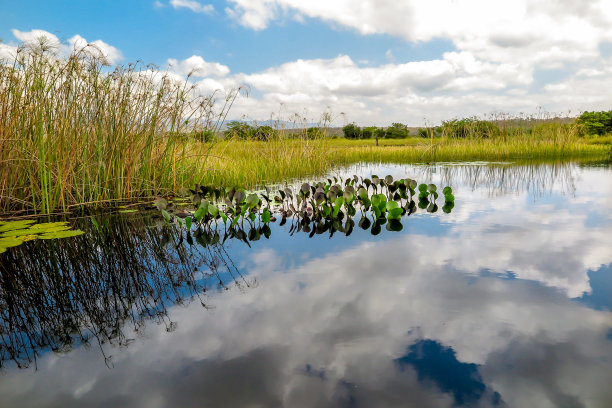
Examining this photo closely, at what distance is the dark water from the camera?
178 cm

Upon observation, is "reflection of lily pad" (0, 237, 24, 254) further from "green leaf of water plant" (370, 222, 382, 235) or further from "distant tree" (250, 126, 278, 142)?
"distant tree" (250, 126, 278, 142)

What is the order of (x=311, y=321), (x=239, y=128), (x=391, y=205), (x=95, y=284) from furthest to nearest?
(x=239, y=128) → (x=391, y=205) → (x=95, y=284) → (x=311, y=321)

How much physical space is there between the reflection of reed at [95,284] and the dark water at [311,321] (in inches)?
0.6

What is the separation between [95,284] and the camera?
10.3 feet

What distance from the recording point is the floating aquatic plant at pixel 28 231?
4094mm

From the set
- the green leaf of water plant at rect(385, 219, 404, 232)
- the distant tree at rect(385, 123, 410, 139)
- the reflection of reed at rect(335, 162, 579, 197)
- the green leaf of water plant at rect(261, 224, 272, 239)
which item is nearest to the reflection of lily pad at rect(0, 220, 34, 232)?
the green leaf of water plant at rect(261, 224, 272, 239)

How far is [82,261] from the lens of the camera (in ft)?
12.2

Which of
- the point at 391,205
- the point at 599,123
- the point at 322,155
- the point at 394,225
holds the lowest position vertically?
the point at 394,225

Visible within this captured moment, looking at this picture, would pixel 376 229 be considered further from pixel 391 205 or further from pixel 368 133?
pixel 368 133

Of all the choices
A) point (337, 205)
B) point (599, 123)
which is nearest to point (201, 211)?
point (337, 205)

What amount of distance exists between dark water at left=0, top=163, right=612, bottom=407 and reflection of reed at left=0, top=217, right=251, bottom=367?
16mm

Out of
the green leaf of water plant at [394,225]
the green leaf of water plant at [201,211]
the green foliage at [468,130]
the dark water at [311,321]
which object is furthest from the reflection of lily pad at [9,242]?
the green foliage at [468,130]

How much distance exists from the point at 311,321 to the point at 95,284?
1.83 metres

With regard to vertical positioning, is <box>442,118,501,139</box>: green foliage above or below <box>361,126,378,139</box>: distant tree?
below
